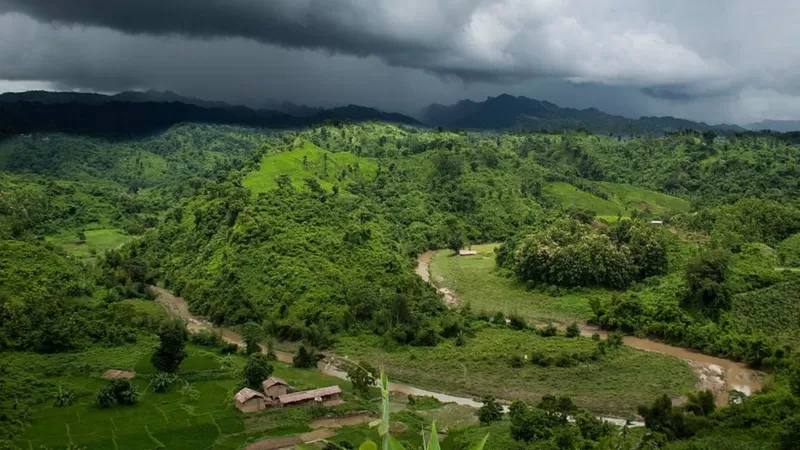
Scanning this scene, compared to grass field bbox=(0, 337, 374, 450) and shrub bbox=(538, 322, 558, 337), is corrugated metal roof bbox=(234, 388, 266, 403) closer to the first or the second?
grass field bbox=(0, 337, 374, 450)

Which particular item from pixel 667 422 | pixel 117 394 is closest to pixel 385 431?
pixel 667 422

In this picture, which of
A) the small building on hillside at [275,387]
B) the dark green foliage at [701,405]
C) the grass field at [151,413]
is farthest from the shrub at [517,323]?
the small building on hillside at [275,387]

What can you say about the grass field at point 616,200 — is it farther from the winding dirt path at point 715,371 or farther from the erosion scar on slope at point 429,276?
the winding dirt path at point 715,371

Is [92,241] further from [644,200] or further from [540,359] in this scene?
[644,200]

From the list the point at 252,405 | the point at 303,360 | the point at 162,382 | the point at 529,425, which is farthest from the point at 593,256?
the point at 162,382

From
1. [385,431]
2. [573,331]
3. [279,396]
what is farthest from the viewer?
[573,331]

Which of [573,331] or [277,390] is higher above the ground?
[573,331]

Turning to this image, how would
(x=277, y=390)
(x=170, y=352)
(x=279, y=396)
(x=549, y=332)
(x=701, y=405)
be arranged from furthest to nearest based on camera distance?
(x=549, y=332) < (x=170, y=352) < (x=277, y=390) < (x=279, y=396) < (x=701, y=405)

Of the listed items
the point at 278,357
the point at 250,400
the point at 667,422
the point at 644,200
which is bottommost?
the point at 278,357

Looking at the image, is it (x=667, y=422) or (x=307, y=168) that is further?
(x=307, y=168)
